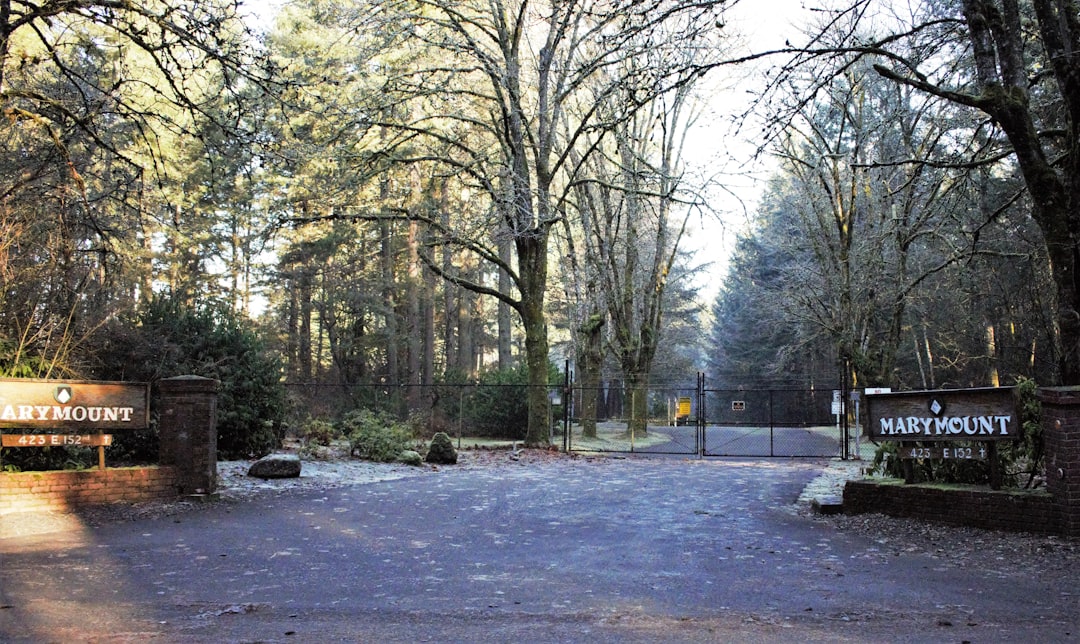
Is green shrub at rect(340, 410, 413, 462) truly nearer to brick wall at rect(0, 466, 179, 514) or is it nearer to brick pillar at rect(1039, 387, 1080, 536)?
brick wall at rect(0, 466, 179, 514)

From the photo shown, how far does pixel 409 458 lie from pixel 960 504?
1112cm

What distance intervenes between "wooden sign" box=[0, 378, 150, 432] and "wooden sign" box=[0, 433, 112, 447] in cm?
11

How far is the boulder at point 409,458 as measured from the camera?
17062 mm

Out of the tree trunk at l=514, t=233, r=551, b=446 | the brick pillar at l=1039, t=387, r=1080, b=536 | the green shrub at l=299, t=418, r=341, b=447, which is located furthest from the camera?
the tree trunk at l=514, t=233, r=551, b=446

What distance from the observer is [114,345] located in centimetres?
1387

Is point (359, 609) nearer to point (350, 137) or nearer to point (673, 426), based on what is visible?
point (350, 137)

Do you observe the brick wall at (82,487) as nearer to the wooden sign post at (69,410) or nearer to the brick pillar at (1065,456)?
the wooden sign post at (69,410)

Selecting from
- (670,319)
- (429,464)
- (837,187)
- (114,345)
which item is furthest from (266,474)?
(670,319)

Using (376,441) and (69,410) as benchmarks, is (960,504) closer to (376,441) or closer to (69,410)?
(69,410)

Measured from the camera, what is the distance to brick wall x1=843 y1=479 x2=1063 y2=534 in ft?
26.0

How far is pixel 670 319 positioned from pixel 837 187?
83.4ft

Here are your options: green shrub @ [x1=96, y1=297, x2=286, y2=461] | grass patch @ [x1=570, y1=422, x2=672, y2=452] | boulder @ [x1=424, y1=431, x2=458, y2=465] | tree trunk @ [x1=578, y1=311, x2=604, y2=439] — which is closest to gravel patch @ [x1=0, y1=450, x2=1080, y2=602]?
green shrub @ [x1=96, y1=297, x2=286, y2=461]

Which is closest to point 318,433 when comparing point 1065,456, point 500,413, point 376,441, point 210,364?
point 376,441

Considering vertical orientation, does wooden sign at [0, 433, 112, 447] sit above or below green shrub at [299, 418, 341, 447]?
above
